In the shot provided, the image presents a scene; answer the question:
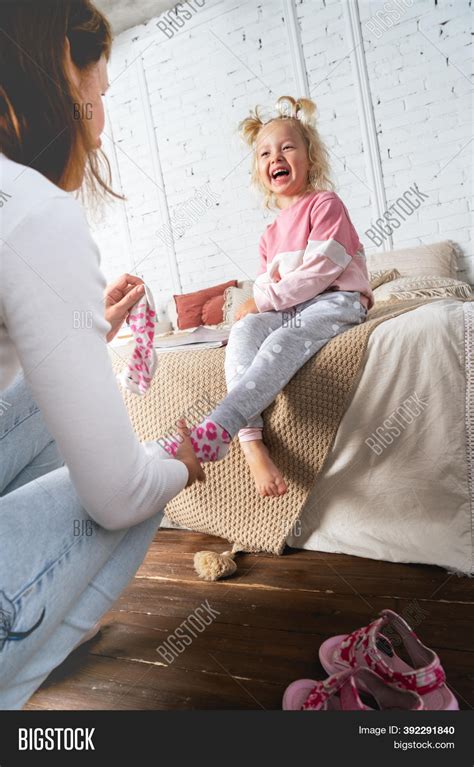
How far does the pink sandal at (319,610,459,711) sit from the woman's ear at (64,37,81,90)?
0.80 metres

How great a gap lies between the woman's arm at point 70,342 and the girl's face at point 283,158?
4.24 ft

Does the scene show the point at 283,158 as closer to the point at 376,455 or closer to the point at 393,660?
the point at 376,455

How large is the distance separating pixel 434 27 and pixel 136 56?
1.85 metres

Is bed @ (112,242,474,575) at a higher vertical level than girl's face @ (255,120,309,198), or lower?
lower

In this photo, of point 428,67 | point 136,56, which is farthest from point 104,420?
point 136,56

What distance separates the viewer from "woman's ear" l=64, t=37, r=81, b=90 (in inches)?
27.5

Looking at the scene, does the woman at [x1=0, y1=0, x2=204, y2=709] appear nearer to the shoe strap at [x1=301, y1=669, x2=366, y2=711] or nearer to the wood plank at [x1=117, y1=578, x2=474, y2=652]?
the shoe strap at [x1=301, y1=669, x2=366, y2=711]


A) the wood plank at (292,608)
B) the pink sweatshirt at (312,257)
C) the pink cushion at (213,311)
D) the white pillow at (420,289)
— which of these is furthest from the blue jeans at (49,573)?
the pink cushion at (213,311)

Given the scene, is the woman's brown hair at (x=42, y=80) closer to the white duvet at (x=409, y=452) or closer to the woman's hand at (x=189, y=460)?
the woman's hand at (x=189, y=460)

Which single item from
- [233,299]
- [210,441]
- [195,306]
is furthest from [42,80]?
[195,306]

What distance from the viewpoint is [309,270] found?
151 cm

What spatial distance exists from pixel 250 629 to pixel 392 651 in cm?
26

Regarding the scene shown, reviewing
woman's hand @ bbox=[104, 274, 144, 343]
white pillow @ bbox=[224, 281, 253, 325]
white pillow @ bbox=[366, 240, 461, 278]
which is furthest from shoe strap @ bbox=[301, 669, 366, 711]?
white pillow @ bbox=[224, 281, 253, 325]

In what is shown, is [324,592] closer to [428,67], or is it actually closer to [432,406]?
[432,406]
